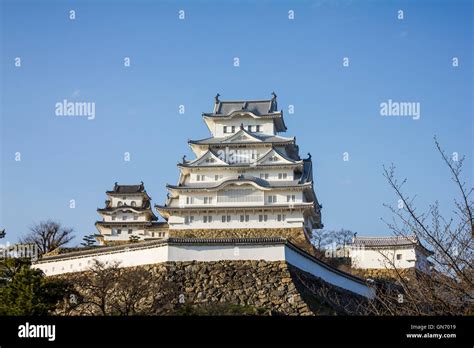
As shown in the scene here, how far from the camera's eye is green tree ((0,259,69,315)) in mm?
18734

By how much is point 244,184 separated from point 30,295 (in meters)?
18.0

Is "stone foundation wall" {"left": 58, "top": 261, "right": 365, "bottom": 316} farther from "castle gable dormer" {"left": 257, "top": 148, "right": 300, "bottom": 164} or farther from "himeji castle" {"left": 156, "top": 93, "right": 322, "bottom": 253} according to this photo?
"castle gable dormer" {"left": 257, "top": 148, "right": 300, "bottom": 164}

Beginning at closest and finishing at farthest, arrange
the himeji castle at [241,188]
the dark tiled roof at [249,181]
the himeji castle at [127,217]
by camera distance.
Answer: the himeji castle at [241,188] < the dark tiled roof at [249,181] < the himeji castle at [127,217]

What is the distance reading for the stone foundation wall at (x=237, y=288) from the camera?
22.7 meters

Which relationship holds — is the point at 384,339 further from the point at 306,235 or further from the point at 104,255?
the point at 306,235

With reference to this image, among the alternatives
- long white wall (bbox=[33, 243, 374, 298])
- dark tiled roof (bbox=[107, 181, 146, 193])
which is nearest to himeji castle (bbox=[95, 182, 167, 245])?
dark tiled roof (bbox=[107, 181, 146, 193])

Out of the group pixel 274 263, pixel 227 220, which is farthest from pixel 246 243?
pixel 227 220

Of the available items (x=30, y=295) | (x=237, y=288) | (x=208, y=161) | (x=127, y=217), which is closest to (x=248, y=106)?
(x=208, y=161)

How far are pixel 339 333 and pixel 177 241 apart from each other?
18.9 meters

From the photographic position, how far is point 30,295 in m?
19.1

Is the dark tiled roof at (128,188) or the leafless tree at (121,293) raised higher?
the dark tiled roof at (128,188)

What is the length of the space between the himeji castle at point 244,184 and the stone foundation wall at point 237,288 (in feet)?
33.4

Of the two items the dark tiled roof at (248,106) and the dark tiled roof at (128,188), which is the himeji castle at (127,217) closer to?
the dark tiled roof at (128,188)

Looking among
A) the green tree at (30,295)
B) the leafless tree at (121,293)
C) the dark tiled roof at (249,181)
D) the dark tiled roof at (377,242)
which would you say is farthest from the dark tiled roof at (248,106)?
the green tree at (30,295)
